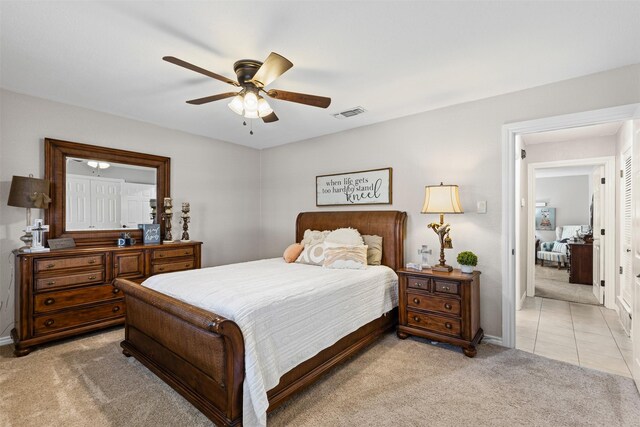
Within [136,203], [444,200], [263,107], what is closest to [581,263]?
[444,200]

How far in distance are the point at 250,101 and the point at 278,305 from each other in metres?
1.53

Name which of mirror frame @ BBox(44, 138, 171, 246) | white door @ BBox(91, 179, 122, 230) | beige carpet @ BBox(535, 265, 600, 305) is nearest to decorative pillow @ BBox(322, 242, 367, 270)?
mirror frame @ BBox(44, 138, 171, 246)

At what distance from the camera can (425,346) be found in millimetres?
2949

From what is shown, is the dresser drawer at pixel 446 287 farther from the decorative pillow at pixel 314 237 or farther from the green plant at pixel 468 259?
the decorative pillow at pixel 314 237

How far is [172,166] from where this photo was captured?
13.6ft

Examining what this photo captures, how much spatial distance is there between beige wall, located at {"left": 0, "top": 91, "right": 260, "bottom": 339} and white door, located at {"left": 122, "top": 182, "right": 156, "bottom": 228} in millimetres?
338

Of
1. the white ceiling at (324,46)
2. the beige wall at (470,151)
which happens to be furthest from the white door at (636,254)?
the white ceiling at (324,46)

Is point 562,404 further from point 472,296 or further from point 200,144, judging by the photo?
point 200,144

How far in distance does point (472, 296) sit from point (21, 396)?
361 cm

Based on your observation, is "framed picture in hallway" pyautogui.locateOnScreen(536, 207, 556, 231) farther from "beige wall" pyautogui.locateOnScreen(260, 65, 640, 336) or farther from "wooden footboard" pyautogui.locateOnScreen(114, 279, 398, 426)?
"wooden footboard" pyautogui.locateOnScreen(114, 279, 398, 426)

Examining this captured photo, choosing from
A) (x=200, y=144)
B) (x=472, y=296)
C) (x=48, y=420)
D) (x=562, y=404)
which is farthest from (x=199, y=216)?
(x=562, y=404)

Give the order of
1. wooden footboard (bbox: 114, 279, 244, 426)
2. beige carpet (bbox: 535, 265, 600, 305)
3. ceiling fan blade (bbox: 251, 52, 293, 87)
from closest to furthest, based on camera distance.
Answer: wooden footboard (bbox: 114, 279, 244, 426)
ceiling fan blade (bbox: 251, 52, 293, 87)
beige carpet (bbox: 535, 265, 600, 305)

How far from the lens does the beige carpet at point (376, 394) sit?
1904mm

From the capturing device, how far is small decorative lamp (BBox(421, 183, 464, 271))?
9.91ft
